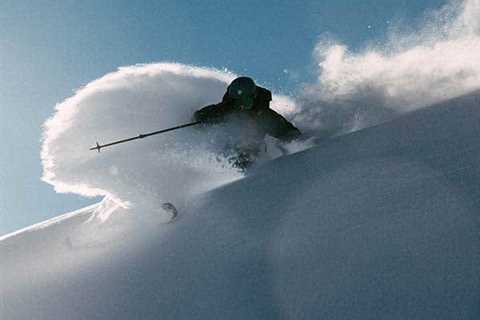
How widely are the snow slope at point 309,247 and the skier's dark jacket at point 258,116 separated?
1413 mm

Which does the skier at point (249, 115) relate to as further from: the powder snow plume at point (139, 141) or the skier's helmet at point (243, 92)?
the powder snow plume at point (139, 141)

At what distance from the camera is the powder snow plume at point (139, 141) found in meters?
6.30

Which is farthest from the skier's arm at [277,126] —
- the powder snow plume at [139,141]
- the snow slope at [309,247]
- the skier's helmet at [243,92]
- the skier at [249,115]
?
the snow slope at [309,247]

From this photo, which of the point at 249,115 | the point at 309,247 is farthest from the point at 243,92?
the point at 309,247

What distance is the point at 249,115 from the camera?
7.35 m

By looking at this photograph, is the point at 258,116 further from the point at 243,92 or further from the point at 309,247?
the point at 309,247

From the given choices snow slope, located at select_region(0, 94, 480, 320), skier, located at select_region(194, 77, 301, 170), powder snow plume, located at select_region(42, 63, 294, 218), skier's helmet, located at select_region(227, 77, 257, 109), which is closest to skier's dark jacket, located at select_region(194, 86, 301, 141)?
skier, located at select_region(194, 77, 301, 170)

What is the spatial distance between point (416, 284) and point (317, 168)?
9.17ft

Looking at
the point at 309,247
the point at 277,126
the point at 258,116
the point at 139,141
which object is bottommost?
the point at 309,247

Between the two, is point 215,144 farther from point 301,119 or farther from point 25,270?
point 25,270

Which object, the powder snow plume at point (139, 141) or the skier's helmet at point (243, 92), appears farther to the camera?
the skier's helmet at point (243, 92)

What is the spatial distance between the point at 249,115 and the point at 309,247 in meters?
4.32

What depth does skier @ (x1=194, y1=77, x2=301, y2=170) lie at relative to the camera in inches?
282

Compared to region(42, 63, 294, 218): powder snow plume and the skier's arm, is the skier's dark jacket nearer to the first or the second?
the skier's arm
